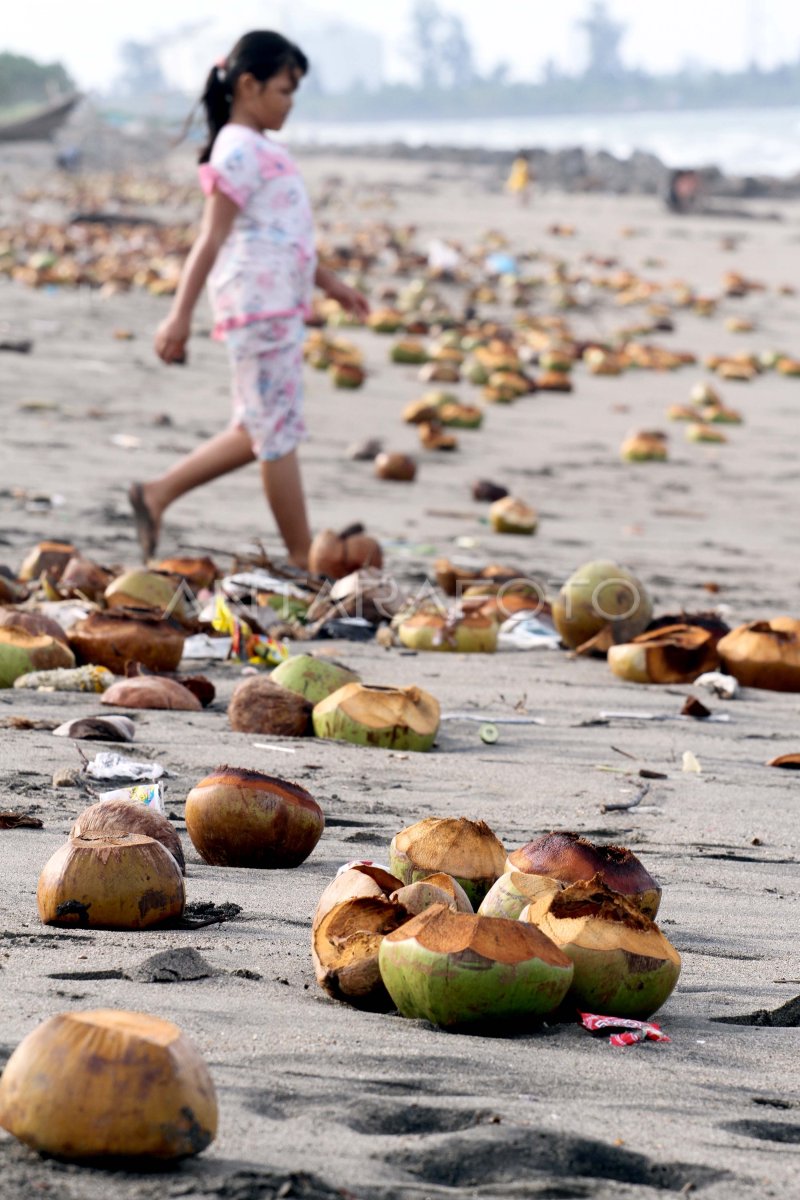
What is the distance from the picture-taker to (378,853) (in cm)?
263

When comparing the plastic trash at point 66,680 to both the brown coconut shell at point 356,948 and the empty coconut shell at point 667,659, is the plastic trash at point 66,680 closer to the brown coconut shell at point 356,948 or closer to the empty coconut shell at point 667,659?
the empty coconut shell at point 667,659

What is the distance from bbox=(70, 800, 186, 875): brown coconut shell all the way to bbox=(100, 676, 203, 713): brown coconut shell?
4.54 feet

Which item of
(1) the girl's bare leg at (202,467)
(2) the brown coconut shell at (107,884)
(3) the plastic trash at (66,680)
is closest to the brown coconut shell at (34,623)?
(3) the plastic trash at (66,680)

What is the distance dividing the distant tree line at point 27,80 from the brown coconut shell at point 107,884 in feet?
288

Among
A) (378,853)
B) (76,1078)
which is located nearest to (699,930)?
(378,853)

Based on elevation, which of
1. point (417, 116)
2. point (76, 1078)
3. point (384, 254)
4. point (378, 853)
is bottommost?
point (378, 853)

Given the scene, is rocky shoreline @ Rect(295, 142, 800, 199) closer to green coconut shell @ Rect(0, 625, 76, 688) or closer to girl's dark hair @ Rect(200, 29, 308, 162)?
girl's dark hair @ Rect(200, 29, 308, 162)

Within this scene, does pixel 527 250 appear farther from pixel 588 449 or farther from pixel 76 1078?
pixel 76 1078

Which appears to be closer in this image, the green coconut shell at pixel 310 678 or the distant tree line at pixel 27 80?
the green coconut shell at pixel 310 678

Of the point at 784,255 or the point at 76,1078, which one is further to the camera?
the point at 784,255

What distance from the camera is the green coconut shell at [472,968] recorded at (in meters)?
1.74

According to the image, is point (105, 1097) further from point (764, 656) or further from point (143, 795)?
point (764, 656)

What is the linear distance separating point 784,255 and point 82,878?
21.2 m

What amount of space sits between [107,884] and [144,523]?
3.58m
